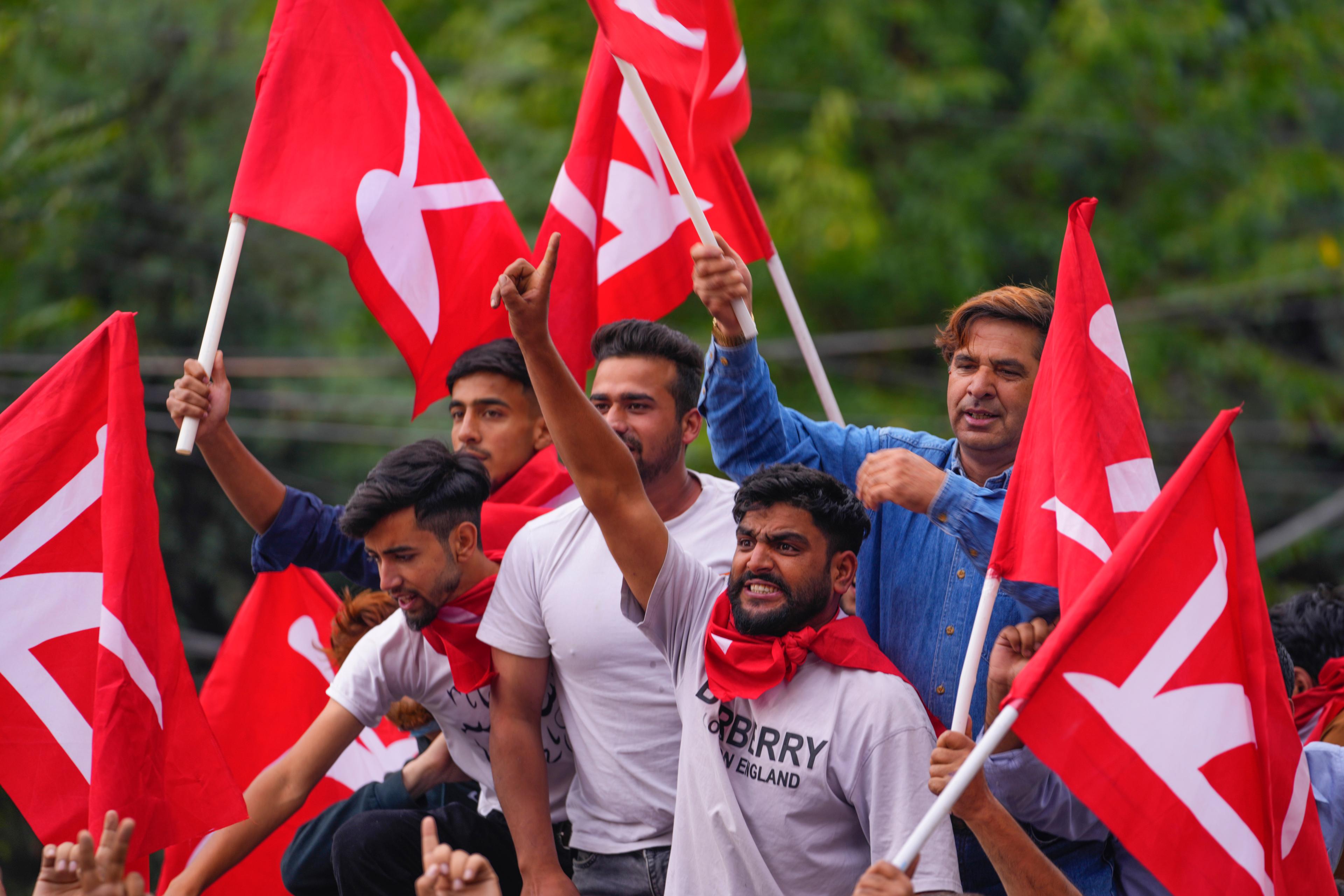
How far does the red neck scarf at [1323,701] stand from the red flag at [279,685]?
3.26 meters

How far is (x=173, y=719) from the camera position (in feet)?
12.6

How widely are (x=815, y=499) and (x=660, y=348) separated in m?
0.79

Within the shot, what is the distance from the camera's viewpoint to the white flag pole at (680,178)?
3711mm

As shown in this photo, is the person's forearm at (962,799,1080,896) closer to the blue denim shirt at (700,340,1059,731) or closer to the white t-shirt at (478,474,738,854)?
the blue denim shirt at (700,340,1059,731)

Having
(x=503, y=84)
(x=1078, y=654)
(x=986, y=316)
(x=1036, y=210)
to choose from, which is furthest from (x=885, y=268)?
(x=1078, y=654)

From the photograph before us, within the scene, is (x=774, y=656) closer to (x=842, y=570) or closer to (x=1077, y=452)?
(x=842, y=570)

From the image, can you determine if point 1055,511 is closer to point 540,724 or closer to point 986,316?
point 986,316

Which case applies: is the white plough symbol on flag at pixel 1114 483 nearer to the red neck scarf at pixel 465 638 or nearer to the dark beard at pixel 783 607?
the dark beard at pixel 783 607

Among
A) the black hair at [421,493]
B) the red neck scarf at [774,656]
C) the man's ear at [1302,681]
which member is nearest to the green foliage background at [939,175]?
the black hair at [421,493]

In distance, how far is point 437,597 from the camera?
407 cm

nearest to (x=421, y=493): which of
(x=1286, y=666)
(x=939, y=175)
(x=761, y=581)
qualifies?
(x=761, y=581)

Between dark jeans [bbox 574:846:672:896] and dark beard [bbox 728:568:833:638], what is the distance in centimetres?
70

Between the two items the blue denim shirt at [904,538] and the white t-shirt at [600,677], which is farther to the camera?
the white t-shirt at [600,677]

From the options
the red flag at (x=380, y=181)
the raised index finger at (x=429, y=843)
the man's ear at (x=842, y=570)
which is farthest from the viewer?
the red flag at (x=380, y=181)
